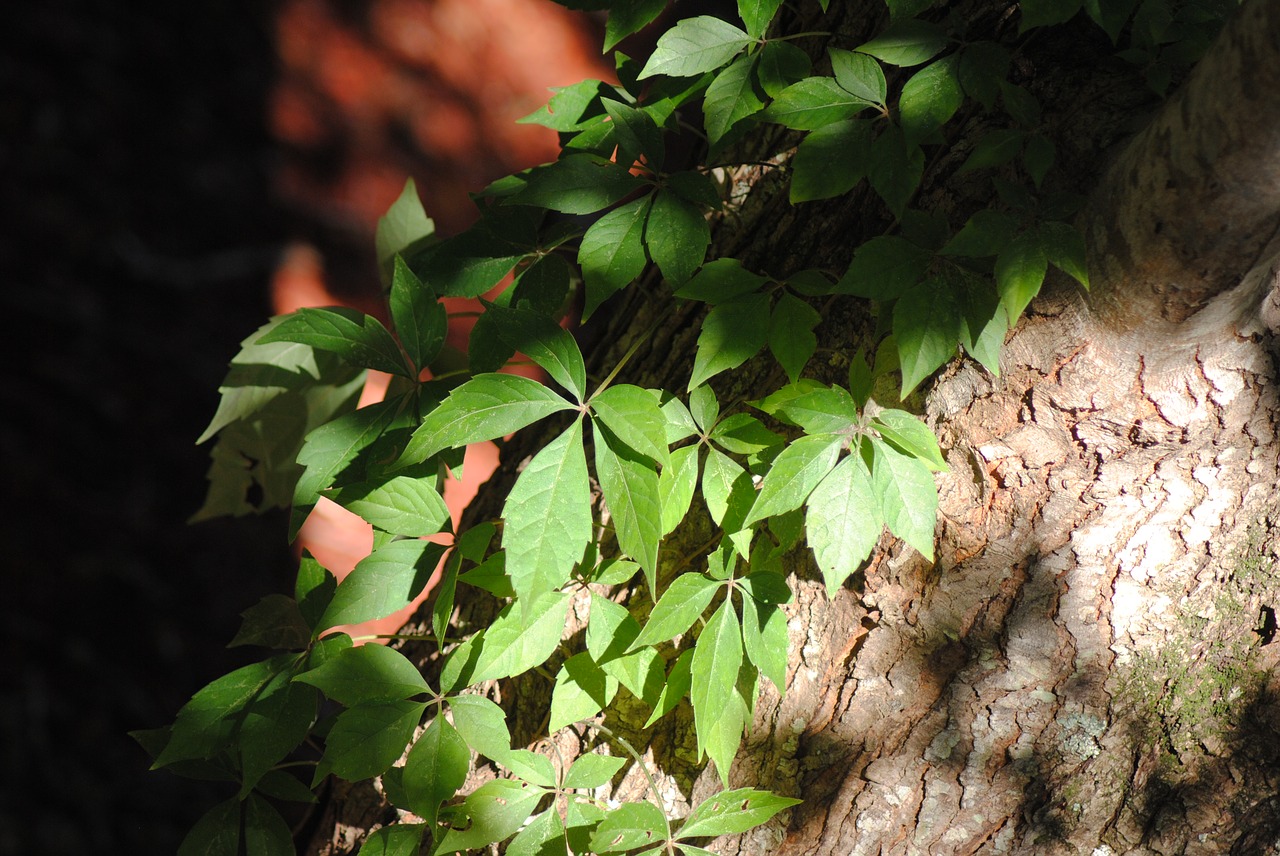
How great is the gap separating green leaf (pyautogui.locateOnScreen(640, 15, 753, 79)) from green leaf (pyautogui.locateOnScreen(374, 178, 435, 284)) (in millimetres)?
474

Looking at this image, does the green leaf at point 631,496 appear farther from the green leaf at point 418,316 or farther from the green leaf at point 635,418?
the green leaf at point 418,316

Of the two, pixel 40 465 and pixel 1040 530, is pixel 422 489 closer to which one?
pixel 1040 530

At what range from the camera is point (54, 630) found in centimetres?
196

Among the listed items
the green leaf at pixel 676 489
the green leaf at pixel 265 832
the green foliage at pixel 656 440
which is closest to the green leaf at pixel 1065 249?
the green foliage at pixel 656 440

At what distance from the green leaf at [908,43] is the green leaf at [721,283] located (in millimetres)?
221

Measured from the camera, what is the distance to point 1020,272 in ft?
2.10

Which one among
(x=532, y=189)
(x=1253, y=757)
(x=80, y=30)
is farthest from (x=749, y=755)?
(x=80, y=30)

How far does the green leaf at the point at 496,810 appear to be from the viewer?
77 cm

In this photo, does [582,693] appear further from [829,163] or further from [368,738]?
[829,163]

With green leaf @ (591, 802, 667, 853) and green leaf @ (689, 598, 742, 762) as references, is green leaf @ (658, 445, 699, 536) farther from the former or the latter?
green leaf @ (591, 802, 667, 853)

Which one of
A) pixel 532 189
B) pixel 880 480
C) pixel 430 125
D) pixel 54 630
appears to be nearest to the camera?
pixel 880 480

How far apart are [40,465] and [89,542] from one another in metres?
0.22

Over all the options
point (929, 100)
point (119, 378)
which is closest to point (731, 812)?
point (929, 100)

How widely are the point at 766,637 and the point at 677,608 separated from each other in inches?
3.2
